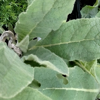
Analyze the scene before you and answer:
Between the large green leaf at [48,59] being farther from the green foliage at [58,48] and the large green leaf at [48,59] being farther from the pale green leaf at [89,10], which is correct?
the pale green leaf at [89,10]

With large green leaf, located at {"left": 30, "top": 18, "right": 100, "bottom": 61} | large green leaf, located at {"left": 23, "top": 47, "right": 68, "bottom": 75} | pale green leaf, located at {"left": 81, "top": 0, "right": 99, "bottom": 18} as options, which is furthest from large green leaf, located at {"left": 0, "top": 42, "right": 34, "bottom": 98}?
pale green leaf, located at {"left": 81, "top": 0, "right": 99, "bottom": 18}

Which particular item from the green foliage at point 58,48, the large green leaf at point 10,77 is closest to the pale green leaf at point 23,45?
the green foliage at point 58,48

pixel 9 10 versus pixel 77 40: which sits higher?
pixel 9 10

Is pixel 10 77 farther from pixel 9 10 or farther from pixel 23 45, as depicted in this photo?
pixel 9 10

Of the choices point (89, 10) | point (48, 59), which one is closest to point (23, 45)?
point (48, 59)

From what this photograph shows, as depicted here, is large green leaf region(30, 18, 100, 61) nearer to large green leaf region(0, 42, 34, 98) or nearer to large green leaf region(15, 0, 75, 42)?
large green leaf region(15, 0, 75, 42)

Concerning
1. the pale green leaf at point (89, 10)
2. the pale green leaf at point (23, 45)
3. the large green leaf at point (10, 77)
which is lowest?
the pale green leaf at point (89, 10)
